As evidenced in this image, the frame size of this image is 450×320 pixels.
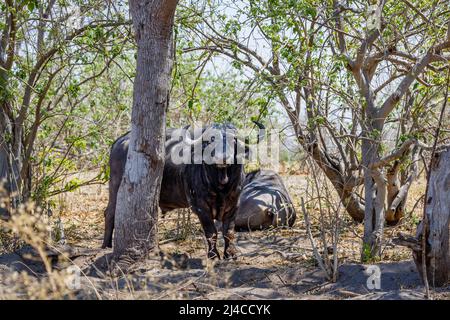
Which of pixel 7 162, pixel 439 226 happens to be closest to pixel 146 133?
pixel 7 162

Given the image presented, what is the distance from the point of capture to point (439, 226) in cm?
568

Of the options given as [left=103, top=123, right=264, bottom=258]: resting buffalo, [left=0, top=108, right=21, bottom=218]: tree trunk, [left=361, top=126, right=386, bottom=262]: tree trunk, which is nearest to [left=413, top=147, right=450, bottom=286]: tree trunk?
[left=361, top=126, right=386, bottom=262]: tree trunk

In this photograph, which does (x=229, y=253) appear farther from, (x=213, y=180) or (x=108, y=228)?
(x=108, y=228)

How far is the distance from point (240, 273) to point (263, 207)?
329cm

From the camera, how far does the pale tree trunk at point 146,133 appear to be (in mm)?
6422

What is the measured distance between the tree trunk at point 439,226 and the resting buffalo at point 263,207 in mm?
3873

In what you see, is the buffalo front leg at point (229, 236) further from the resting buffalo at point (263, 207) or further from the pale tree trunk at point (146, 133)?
the pale tree trunk at point (146, 133)

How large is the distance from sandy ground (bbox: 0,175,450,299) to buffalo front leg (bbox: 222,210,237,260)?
238 mm

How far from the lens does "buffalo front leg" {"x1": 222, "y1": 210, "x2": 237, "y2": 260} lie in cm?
785

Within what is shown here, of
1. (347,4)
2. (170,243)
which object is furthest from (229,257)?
(347,4)

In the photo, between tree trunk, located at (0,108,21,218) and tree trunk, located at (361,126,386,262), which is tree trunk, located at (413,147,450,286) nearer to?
tree trunk, located at (361,126,386,262)

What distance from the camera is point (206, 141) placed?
802 centimetres

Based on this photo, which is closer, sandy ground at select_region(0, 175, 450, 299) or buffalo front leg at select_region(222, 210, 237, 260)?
sandy ground at select_region(0, 175, 450, 299)
